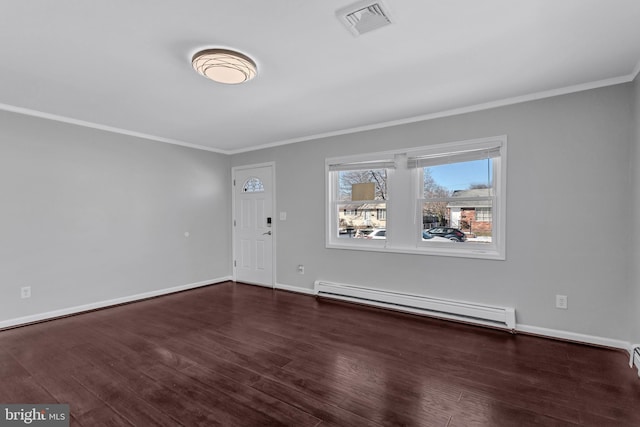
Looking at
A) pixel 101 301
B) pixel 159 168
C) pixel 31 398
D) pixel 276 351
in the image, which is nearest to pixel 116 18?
pixel 31 398

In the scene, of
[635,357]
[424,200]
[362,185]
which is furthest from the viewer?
[362,185]

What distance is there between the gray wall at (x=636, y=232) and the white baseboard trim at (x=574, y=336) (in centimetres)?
13

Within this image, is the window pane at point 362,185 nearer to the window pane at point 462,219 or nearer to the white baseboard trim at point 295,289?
the window pane at point 462,219

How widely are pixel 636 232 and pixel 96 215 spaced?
5.86 m

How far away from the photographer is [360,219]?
4387mm

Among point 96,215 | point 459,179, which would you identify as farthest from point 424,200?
point 96,215

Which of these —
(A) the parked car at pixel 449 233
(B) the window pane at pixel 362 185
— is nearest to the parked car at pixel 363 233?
(B) the window pane at pixel 362 185

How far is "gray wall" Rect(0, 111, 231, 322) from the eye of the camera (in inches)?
135

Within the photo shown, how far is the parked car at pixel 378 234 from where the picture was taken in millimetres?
4173

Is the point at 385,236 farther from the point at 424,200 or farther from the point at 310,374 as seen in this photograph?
the point at 310,374

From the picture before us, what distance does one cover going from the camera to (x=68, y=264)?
379cm

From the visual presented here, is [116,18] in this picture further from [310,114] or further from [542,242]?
[542,242]

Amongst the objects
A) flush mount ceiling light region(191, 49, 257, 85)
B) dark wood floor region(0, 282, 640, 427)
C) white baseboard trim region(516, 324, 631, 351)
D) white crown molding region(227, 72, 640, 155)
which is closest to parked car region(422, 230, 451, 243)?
dark wood floor region(0, 282, 640, 427)

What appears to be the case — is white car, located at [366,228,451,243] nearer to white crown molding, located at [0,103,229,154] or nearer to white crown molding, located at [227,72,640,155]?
white crown molding, located at [227,72,640,155]
